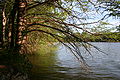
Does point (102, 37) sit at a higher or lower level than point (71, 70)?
higher

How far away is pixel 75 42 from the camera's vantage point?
19.6 feet

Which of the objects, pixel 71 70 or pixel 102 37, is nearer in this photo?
pixel 102 37

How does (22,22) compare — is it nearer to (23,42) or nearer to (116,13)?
(23,42)

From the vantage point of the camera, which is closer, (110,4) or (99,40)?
(110,4)

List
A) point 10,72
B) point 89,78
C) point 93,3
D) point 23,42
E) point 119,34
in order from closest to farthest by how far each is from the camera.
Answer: point 119,34, point 93,3, point 10,72, point 23,42, point 89,78

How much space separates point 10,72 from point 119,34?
4686 millimetres

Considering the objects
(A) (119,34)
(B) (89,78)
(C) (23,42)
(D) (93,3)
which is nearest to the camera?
(A) (119,34)

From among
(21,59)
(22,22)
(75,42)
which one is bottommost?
(21,59)

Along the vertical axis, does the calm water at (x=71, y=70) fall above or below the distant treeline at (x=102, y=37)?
below

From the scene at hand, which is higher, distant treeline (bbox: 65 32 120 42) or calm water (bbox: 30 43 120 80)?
distant treeline (bbox: 65 32 120 42)

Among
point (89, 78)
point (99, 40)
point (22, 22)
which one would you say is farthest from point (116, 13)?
point (89, 78)

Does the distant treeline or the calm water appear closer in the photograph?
the distant treeline

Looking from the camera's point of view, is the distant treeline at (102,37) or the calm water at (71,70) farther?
the calm water at (71,70)

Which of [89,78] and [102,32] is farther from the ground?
[102,32]
